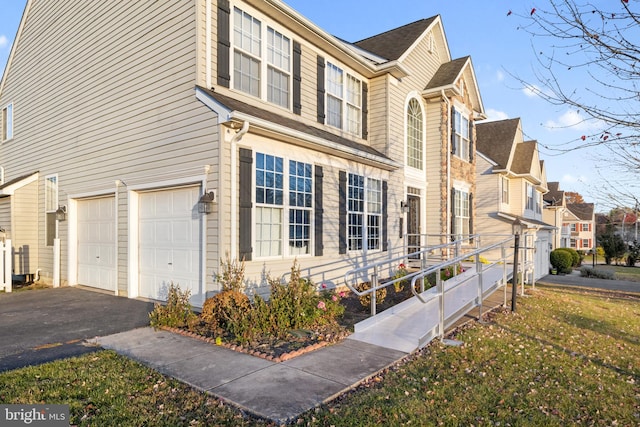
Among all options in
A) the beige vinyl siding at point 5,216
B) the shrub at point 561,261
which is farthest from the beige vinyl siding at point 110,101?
the shrub at point 561,261

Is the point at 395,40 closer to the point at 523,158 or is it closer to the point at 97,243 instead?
the point at 97,243

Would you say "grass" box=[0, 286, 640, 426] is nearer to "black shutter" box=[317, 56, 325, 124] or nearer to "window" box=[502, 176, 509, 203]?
"black shutter" box=[317, 56, 325, 124]

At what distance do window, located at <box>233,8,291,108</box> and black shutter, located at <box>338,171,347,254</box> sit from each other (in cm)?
228

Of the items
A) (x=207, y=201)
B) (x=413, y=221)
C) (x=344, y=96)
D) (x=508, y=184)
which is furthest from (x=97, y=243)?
(x=508, y=184)

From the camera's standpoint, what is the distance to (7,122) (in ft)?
47.0

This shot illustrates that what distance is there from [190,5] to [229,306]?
551cm

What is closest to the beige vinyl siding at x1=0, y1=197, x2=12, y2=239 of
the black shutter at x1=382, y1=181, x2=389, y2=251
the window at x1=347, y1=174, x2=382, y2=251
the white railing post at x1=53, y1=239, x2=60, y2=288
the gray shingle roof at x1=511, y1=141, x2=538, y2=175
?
the white railing post at x1=53, y1=239, x2=60, y2=288

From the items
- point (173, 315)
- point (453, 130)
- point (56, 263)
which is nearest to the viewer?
point (173, 315)

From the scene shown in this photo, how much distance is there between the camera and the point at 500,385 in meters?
4.27

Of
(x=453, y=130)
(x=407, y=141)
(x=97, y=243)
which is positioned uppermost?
(x=453, y=130)

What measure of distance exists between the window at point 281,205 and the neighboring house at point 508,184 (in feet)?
42.2

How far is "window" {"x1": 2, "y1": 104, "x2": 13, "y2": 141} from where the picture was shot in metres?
14.0

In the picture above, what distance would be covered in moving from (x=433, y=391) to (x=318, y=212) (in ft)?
17.4

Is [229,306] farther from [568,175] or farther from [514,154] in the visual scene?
[514,154]
